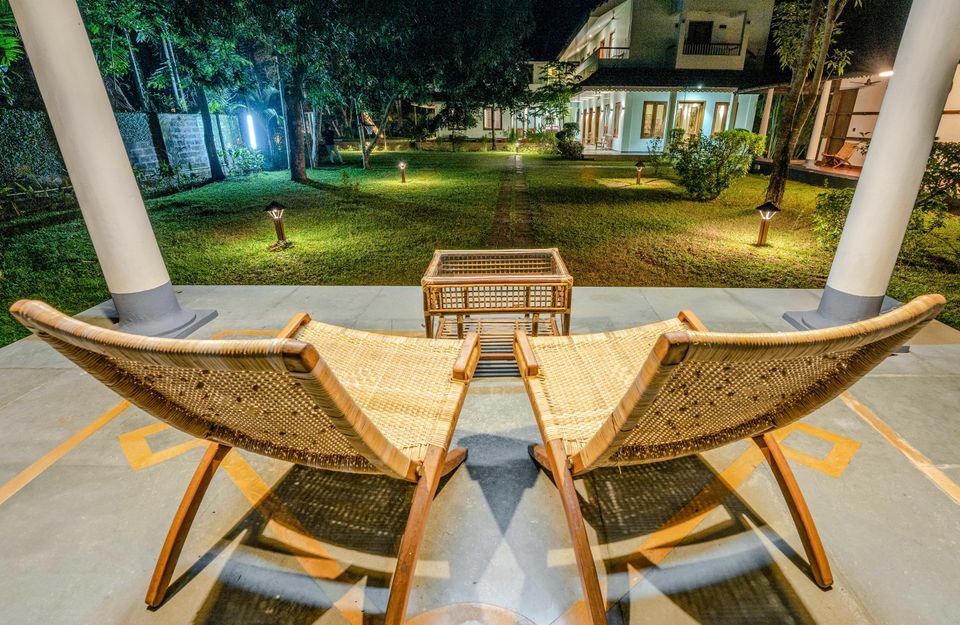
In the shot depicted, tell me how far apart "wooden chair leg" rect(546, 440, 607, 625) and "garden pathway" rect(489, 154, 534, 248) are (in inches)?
190

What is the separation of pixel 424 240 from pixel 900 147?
4837mm

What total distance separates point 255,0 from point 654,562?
12612mm

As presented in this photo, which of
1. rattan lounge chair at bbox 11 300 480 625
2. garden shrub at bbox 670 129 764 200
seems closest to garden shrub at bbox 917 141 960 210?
garden shrub at bbox 670 129 764 200

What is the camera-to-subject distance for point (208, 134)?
44.0ft

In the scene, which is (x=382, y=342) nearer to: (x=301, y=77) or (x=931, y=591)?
(x=931, y=591)

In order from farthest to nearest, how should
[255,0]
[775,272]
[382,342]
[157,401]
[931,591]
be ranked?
[255,0] → [775,272] → [382,342] → [931,591] → [157,401]

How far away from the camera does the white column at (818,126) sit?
1416cm

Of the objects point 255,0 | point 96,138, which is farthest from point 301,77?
point 96,138

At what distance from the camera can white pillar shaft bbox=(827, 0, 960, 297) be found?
256 cm

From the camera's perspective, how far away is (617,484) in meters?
1.94

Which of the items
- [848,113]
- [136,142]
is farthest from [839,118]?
[136,142]

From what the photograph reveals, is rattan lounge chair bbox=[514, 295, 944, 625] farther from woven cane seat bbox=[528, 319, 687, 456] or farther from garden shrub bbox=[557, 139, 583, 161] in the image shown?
garden shrub bbox=[557, 139, 583, 161]

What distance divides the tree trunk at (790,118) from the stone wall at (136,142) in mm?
10395

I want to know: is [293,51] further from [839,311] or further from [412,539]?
[412,539]
